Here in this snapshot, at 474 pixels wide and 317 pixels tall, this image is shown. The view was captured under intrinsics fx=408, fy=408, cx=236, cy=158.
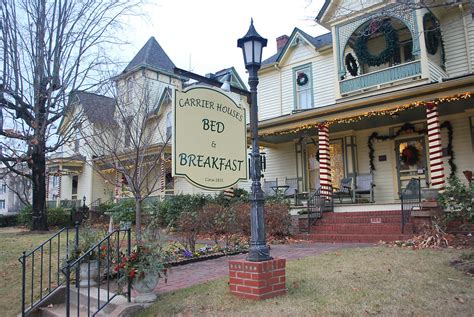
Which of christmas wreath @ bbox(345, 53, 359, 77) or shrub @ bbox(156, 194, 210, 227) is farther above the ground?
christmas wreath @ bbox(345, 53, 359, 77)

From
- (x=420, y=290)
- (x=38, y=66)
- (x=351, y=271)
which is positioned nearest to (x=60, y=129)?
(x=38, y=66)

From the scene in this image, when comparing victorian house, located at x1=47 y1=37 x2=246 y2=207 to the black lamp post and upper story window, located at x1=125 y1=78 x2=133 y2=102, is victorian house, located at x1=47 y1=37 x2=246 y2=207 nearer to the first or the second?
upper story window, located at x1=125 y1=78 x2=133 y2=102

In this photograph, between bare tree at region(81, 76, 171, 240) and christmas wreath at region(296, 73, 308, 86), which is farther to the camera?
christmas wreath at region(296, 73, 308, 86)

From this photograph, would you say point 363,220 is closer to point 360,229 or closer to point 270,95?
point 360,229

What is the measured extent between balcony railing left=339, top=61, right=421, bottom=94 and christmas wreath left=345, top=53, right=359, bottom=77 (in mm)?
1490

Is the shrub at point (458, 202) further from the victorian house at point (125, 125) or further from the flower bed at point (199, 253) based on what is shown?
the victorian house at point (125, 125)

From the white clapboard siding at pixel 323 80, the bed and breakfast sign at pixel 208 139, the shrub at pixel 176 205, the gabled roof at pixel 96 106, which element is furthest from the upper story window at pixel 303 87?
the bed and breakfast sign at pixel 208 139

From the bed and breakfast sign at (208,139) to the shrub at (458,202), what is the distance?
675cm

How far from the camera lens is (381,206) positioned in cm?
1226

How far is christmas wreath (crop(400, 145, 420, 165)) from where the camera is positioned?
14.8 m

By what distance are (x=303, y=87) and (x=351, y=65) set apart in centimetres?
288

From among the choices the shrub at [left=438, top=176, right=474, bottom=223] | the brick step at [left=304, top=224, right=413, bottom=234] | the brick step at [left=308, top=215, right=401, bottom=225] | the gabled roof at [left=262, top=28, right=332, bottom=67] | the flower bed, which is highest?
the gabled roof at [left=262, top=28, right=332, bottom=67]

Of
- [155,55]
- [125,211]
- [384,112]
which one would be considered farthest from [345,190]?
[155,55]

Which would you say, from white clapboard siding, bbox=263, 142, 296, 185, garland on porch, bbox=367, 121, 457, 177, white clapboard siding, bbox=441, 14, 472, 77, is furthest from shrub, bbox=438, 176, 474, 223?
white clapboard siding, bbox=263, 142, 296, 185
